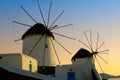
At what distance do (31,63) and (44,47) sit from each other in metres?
6.81

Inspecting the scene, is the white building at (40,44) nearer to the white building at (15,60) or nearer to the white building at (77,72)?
the white building at (77,72)

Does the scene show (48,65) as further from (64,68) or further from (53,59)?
(64,68)

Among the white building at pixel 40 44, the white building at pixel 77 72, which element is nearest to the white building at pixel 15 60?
the white building at pixel 77 72

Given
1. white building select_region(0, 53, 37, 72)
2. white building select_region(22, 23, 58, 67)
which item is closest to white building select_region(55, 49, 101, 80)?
white building select_region(0, 53, 37, 72)

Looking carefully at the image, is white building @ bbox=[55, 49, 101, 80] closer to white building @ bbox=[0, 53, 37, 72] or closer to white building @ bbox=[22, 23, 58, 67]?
white building @ bbox=[0, 53, 37, 72]

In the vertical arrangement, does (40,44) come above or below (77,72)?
above

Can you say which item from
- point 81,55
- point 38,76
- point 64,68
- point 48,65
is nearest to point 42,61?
point 48,65

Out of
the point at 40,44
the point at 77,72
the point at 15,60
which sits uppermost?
the point at 40,44

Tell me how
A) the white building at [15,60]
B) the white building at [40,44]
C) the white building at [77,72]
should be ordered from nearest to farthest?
the white building at [15,60], the white building at [77,72], the white building at [40,44]

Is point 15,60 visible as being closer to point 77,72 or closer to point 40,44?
point 77,72

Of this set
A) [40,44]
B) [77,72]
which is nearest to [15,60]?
[77,72]

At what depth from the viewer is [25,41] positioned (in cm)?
3538

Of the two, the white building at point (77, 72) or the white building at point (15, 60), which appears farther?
the white building at point (77, 72)

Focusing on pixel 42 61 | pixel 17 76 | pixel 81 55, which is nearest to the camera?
pixel 17 76
